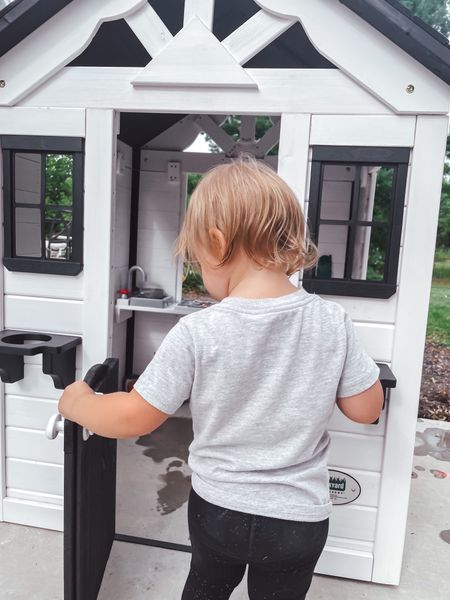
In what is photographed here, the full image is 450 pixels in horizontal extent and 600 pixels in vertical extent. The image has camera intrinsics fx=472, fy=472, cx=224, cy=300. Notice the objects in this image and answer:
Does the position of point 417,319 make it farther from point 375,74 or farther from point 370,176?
point 370,176

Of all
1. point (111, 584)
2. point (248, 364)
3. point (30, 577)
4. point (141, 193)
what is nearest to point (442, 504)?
point (111, 584)

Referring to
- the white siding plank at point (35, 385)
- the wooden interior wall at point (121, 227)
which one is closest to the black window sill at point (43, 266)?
the white siding plank at point (35, 385)

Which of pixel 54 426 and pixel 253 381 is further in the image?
pixel 54 426

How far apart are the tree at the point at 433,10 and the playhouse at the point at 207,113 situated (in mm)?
5050

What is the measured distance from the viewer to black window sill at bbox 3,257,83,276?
2029 mm

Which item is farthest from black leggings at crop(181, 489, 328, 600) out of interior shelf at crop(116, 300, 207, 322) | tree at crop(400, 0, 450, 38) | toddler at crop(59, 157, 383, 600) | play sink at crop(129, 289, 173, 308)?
tree at crop(400, 0, 450, 38)

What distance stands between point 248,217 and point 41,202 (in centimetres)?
144

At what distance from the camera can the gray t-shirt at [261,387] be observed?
36.6 inches

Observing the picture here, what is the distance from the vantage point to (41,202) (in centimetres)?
205

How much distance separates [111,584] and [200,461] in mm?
1258

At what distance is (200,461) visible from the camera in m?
1.05

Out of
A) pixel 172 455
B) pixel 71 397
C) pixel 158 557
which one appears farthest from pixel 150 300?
pixel 71 397

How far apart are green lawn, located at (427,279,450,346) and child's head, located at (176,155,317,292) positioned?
4.84 metres

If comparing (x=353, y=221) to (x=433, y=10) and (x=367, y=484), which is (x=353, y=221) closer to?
(x=367, y=484)
